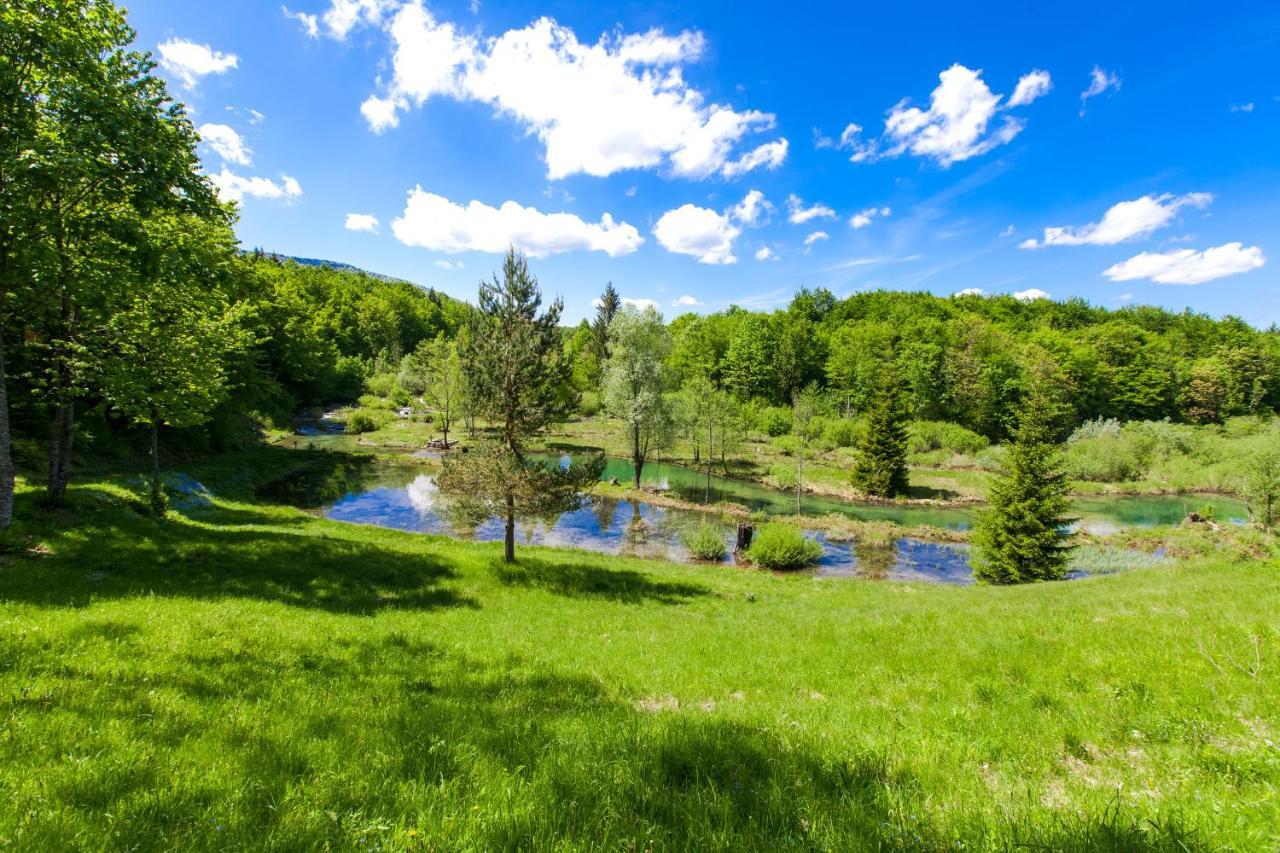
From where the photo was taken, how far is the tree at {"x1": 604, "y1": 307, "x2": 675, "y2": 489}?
46.6 metres

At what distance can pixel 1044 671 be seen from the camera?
767 cm

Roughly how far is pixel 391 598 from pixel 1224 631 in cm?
1792

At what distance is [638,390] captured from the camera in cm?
4734

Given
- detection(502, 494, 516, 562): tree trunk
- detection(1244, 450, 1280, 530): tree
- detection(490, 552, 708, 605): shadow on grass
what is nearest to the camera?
detection(490, 552, 708, 605): shadow on grass

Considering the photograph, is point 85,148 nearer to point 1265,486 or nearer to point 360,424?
point 1265,486

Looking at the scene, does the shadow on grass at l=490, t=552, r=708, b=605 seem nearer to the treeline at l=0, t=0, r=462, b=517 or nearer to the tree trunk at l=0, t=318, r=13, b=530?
the tree trunk at l=0, t=318, r=13, b=530

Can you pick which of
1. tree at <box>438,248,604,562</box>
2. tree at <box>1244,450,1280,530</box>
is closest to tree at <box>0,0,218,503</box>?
tree at <box>438,248,604,562</box>

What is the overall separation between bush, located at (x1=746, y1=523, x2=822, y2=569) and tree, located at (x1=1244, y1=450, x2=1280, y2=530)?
32.3m

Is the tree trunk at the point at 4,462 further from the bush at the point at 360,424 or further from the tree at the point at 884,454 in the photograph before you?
the bush at the point at 360,424

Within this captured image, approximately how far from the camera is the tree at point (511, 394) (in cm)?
1766

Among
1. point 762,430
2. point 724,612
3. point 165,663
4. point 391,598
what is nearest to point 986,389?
point 762,430

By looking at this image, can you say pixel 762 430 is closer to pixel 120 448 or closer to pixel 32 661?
pixel 120 448

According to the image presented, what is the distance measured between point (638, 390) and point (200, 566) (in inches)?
1436

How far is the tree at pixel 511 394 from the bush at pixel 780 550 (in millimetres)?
13667
